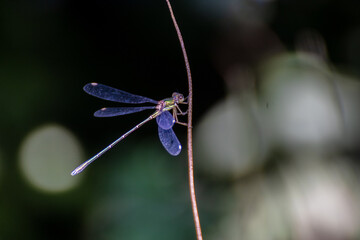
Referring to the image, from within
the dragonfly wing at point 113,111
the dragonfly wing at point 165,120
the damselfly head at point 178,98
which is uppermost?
the dragonfly wing at point 113,111

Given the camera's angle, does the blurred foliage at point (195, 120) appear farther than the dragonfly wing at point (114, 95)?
Yes

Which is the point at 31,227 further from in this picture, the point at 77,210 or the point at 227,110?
the point at 227,110

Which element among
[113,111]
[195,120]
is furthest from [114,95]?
[195,120]

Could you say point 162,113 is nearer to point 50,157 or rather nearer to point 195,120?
point 195,120

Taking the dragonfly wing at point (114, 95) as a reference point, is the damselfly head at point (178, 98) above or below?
below

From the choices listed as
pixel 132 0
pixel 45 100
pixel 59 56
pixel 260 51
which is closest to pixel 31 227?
pixel 45 100

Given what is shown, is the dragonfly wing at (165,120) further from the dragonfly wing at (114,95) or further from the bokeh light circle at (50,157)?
the bokeh light circle at (50,157)

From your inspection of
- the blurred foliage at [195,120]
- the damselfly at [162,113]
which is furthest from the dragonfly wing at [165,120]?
the blurred foliage at [195,120]
